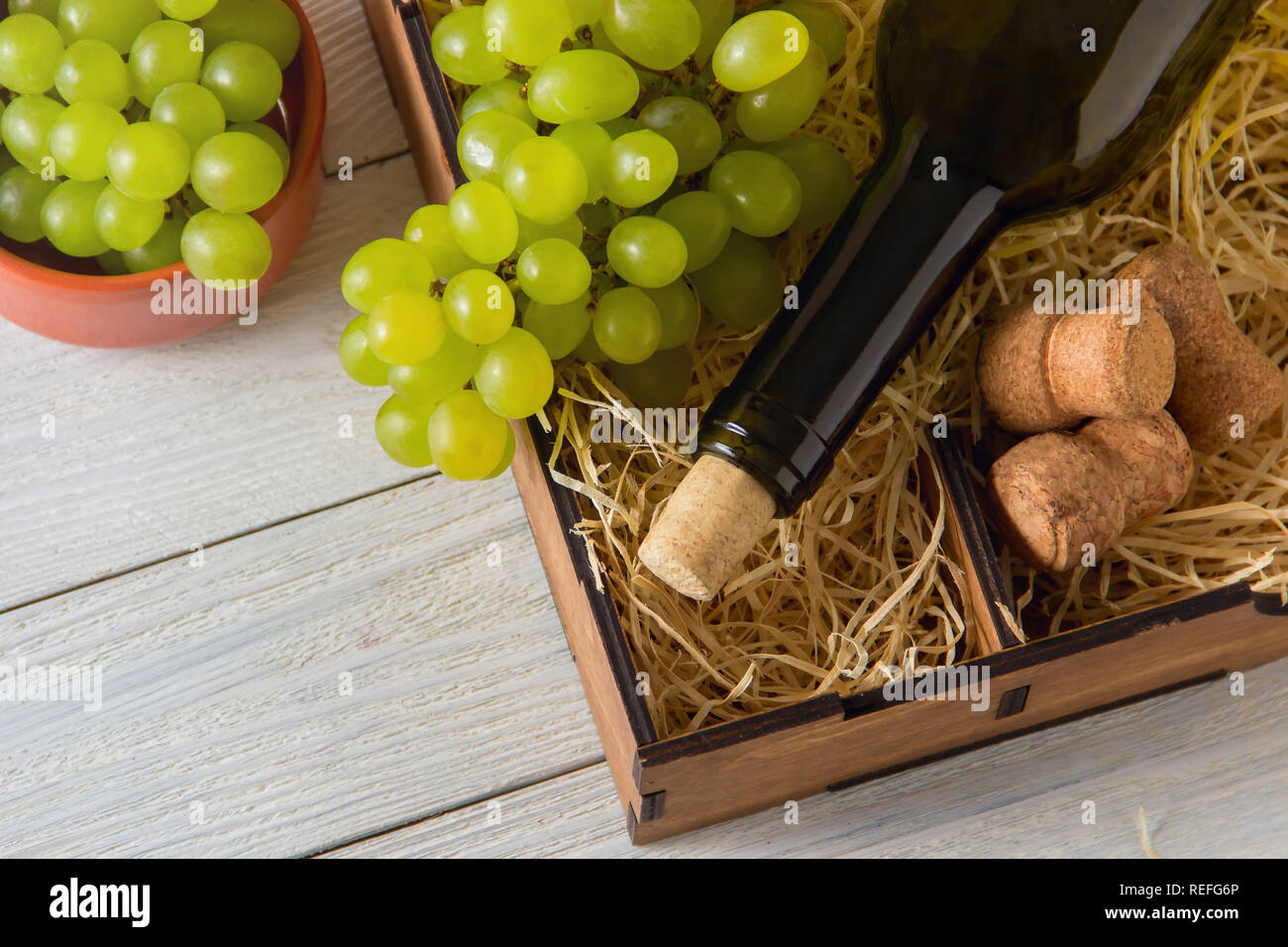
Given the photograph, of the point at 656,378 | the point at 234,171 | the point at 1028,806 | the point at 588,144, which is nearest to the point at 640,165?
the point at 588,144

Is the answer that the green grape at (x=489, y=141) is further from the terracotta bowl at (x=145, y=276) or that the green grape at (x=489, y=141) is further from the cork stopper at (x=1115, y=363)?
the cork stopper at (x=1115, y=363)

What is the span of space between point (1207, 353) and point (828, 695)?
0.34m

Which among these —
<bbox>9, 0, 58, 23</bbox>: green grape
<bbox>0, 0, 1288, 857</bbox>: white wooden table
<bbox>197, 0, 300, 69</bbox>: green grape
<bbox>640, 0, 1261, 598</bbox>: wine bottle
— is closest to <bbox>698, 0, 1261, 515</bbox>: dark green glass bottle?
<bbox>640, 0, 1261, 598</bbox>: wine bottle

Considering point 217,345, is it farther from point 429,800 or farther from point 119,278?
point 429,800

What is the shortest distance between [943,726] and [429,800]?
15.2 inches

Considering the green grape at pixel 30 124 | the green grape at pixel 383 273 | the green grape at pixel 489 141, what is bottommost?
the green grape at pixel 30 124

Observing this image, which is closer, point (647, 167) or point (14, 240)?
point (647, 167)

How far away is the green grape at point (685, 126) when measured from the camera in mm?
648

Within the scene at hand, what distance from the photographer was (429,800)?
31.8 inches

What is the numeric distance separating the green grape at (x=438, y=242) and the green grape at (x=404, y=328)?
0.04m

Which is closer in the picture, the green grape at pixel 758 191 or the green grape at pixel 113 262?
the green grape at pixel 758 191

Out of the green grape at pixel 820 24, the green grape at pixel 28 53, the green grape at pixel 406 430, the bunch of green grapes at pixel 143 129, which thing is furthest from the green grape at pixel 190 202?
the green grape at pixel 820 24
